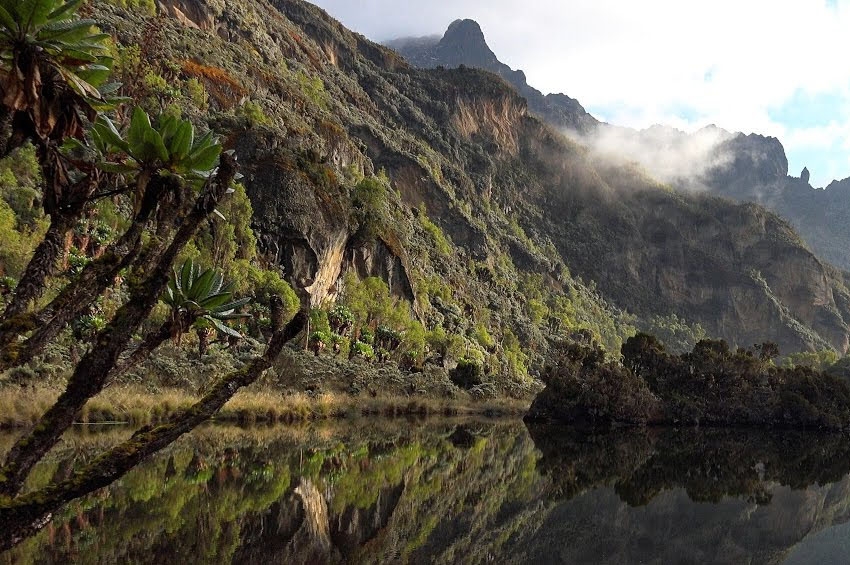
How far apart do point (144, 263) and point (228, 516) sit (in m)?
9.82

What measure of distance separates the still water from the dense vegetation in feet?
82.0

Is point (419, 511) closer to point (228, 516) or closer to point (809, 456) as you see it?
point (228, 516)

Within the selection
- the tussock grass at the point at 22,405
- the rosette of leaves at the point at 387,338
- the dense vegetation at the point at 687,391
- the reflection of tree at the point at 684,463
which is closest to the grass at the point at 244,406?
the tussock grass at the point at 22,405

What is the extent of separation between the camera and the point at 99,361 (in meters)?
6.39

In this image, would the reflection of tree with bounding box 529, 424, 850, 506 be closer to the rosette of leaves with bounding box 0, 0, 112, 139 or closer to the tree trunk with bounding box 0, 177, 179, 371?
the tree trunk with bounding box 0, 177, 179, 371

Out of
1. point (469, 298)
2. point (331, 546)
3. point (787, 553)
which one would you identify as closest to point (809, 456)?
point (787, 553)

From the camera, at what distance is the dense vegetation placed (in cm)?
5775

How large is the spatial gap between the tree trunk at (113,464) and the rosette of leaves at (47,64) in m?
4.43

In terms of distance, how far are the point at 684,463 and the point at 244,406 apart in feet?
93.4

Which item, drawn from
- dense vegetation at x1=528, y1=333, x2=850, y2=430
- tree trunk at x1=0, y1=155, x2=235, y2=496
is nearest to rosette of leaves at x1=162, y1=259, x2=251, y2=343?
tree trunk at x1=0, y1=155, x2=235, y2=496

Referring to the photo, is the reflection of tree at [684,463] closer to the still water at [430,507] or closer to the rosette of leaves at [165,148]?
the still water at [430,507]

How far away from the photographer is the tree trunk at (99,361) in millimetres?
6359

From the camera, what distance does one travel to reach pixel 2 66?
309 inches

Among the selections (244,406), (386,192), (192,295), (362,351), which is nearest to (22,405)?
(244,406)
